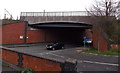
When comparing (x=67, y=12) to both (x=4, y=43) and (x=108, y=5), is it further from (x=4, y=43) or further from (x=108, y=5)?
(x=4, y=43)

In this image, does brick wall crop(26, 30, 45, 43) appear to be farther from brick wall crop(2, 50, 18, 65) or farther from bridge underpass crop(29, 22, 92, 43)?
brick wall crop(2, 50, 18, 65)

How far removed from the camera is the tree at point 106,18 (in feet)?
86.6

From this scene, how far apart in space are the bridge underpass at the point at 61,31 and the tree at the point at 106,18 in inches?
261

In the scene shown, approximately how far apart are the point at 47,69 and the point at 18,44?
28.3 meters

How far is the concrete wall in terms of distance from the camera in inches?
1368

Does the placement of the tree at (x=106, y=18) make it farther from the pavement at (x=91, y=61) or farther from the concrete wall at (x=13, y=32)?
the concrete wall at (x=13, y=32)

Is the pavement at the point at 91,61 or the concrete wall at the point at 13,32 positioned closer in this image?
the pavement at the point at 91,61

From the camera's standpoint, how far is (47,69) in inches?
414

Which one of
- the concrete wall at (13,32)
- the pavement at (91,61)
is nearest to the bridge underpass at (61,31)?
the concrete wall at (13,32)

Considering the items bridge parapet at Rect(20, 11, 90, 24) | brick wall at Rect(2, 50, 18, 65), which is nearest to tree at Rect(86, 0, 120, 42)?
bridge parapet at Rect(20, 11, 90, 24)

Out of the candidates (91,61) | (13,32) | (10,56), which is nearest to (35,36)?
(13,32)

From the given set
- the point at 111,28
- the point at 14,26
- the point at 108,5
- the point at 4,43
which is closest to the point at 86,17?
the point at 108,5

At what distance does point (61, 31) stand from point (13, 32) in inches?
741

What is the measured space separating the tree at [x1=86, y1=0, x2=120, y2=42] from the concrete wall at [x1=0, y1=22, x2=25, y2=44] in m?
15.6
